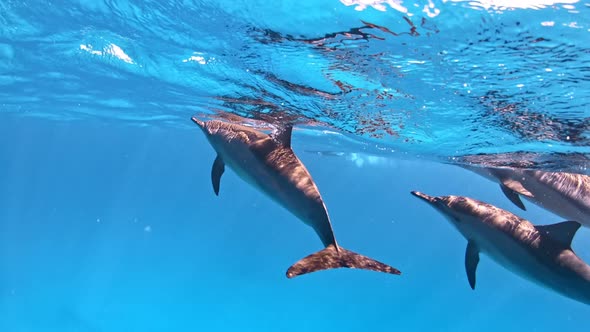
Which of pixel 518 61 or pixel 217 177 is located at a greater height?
pixel 518 61

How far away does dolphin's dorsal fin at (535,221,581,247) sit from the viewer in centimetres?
722

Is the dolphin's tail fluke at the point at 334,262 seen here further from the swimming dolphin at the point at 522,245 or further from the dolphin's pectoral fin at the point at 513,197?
the dolphin's pectoral fin at the point at 513,197

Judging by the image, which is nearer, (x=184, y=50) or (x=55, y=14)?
(x=55, y=14)

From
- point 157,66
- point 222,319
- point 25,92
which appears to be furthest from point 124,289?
point 157,66

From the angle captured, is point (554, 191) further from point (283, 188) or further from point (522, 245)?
point (283, 188)

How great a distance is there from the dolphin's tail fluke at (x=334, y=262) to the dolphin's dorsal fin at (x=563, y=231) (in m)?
3.16

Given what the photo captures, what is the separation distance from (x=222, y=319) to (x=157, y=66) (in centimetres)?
4755

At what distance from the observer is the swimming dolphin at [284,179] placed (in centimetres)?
680

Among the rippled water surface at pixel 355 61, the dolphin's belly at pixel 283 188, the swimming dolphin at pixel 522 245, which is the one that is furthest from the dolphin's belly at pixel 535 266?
the dolphin's belly at pixel 283 188

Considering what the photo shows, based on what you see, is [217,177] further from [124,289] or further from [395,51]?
[124,289]

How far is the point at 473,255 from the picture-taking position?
825cm

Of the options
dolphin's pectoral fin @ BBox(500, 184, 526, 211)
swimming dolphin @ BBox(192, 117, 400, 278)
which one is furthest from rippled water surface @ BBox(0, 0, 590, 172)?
swimming dolphin @ BBox(192, 117, 400, 278)

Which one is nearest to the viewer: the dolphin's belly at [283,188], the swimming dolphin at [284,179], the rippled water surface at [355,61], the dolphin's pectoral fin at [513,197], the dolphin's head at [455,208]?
the rippled water surface at [355,61]

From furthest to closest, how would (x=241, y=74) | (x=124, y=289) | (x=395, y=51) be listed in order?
(x=124, y=289) < (x=241, y=74) < (x=395, y=51)
